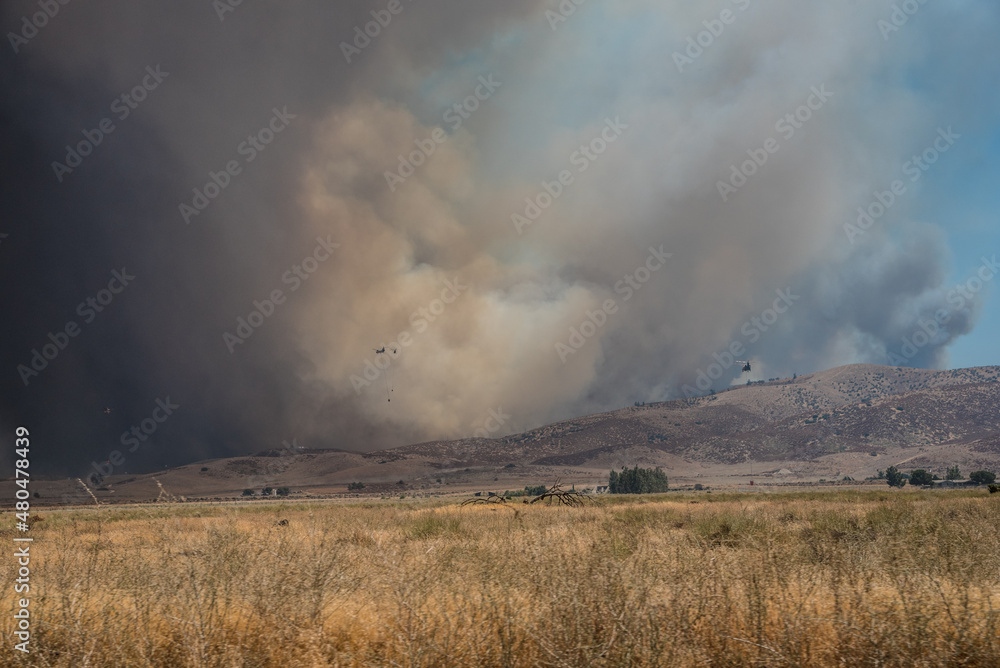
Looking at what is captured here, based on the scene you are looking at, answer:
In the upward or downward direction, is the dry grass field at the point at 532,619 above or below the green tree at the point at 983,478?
below

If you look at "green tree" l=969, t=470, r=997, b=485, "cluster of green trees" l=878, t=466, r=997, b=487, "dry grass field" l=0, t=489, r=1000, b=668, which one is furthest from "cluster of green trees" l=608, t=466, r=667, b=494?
"dry grass field" l=0, t=489, r=1000, b=668

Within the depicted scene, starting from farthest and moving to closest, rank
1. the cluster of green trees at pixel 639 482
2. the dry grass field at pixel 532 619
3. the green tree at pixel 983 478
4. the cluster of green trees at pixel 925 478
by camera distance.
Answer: the cluster of green trees at pixel 639 482
the green tree at pixel 983 478
the cluster of green trees at pixel 925 478
the dry grass field at pixel 532 619

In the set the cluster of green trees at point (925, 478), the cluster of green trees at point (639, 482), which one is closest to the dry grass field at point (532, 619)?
the cluster of green trees at point (639, 482)

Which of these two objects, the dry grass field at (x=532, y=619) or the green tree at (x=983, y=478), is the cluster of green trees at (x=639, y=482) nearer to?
the green tree at (x=983, y=478)

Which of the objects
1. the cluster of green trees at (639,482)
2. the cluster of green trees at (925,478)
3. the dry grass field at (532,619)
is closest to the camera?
the dry grass field at (532,619)

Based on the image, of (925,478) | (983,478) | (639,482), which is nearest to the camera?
(925,478)

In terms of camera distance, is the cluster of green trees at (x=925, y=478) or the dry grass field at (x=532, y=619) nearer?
the dry grass field at (x=532, y=619)

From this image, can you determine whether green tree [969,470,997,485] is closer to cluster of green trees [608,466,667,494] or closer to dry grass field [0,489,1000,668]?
cluster of green trees [608,466,667,494]

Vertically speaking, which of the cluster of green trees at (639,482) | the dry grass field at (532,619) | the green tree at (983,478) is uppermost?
the cluster of green trees at (639,482)

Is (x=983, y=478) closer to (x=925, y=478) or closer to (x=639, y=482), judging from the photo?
(x=925, y=478)

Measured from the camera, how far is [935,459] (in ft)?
643

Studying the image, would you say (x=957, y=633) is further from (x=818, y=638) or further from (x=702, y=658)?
(x=702, y=658)

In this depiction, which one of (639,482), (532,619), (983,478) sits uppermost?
(639,482)

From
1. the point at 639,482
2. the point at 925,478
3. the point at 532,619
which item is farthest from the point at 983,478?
the point at 532,619
